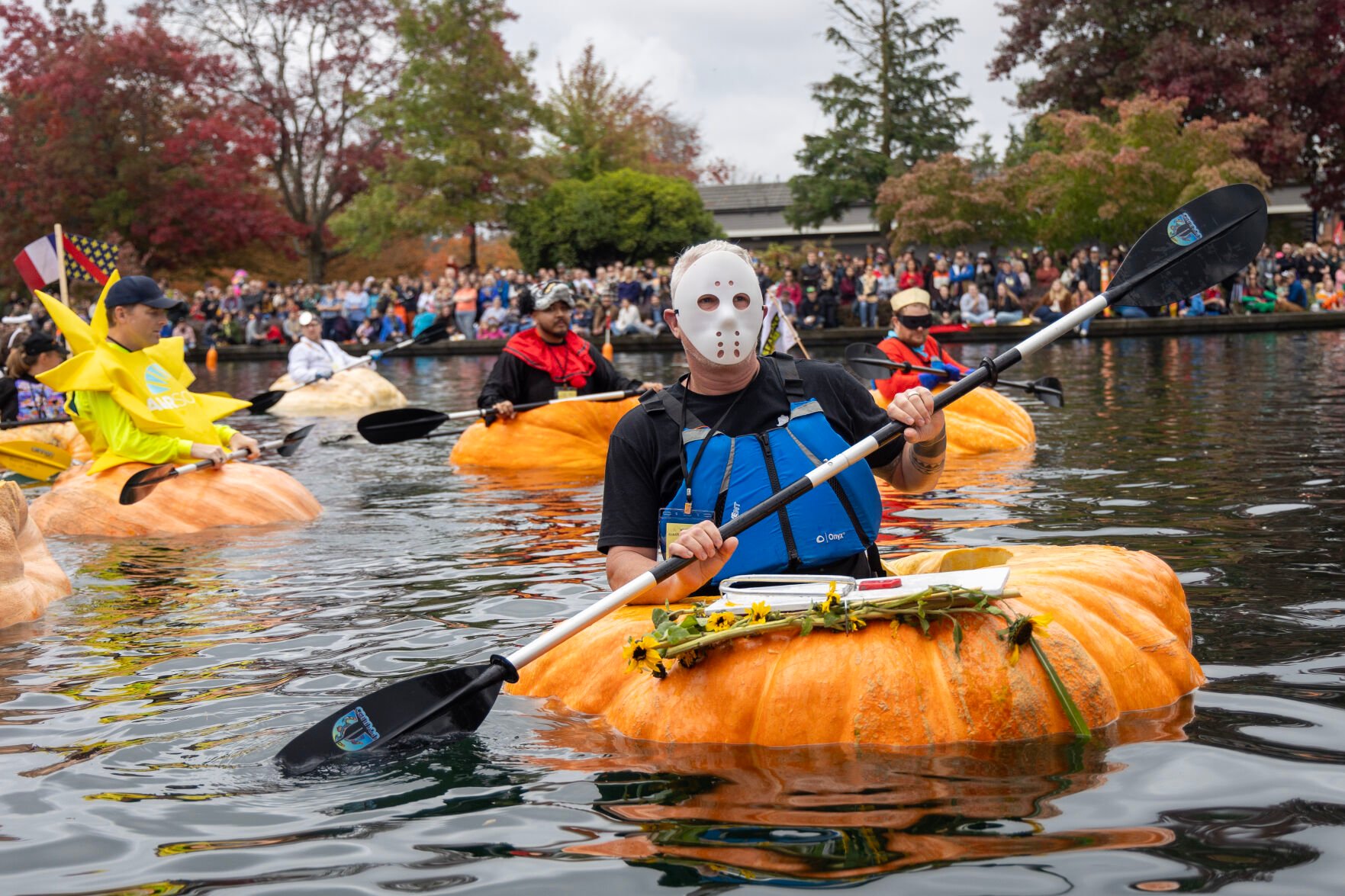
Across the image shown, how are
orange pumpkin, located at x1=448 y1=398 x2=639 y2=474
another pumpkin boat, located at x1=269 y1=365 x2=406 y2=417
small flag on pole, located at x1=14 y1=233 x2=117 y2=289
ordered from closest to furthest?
small flag on pole, located at x1=14 y1=233 x2=117 y2=289 < orange pumpkin, located at x1=448 y1=398 x2=639 y2=474 < another pumpkin boat, located at x1=269 y1=365 x2=406 y2=417

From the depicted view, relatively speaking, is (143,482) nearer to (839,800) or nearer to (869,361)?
(869,361)

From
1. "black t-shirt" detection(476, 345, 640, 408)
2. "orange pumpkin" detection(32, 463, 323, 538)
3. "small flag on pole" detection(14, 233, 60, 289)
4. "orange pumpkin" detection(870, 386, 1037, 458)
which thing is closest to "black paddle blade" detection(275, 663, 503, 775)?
"orange pumpkin" detection(32, 463, 323, 538)

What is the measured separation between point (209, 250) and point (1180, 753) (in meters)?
44.6

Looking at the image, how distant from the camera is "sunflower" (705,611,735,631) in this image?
4875 millimetres

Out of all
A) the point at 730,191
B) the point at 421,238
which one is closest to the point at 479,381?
the point at 421,238

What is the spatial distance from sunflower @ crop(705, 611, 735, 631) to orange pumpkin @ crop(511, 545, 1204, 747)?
9 centimetres

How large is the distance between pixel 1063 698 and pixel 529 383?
9547 mm

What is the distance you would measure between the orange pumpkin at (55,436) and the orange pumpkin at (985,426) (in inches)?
283

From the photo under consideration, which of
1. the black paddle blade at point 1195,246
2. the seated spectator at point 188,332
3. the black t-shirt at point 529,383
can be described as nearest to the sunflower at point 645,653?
the black paddle blade at point 1195,246

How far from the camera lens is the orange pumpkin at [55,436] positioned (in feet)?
44.5

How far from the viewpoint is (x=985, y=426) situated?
13.2 m

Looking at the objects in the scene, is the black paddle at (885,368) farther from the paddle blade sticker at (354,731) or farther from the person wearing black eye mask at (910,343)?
the paddle blade sticker at (354,731)

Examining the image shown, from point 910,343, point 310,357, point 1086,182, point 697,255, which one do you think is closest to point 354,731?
point 697,255

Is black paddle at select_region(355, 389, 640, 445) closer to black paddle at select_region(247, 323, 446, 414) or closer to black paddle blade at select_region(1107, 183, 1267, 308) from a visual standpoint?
black paddle at select_region(247, 323, 446, 414)
